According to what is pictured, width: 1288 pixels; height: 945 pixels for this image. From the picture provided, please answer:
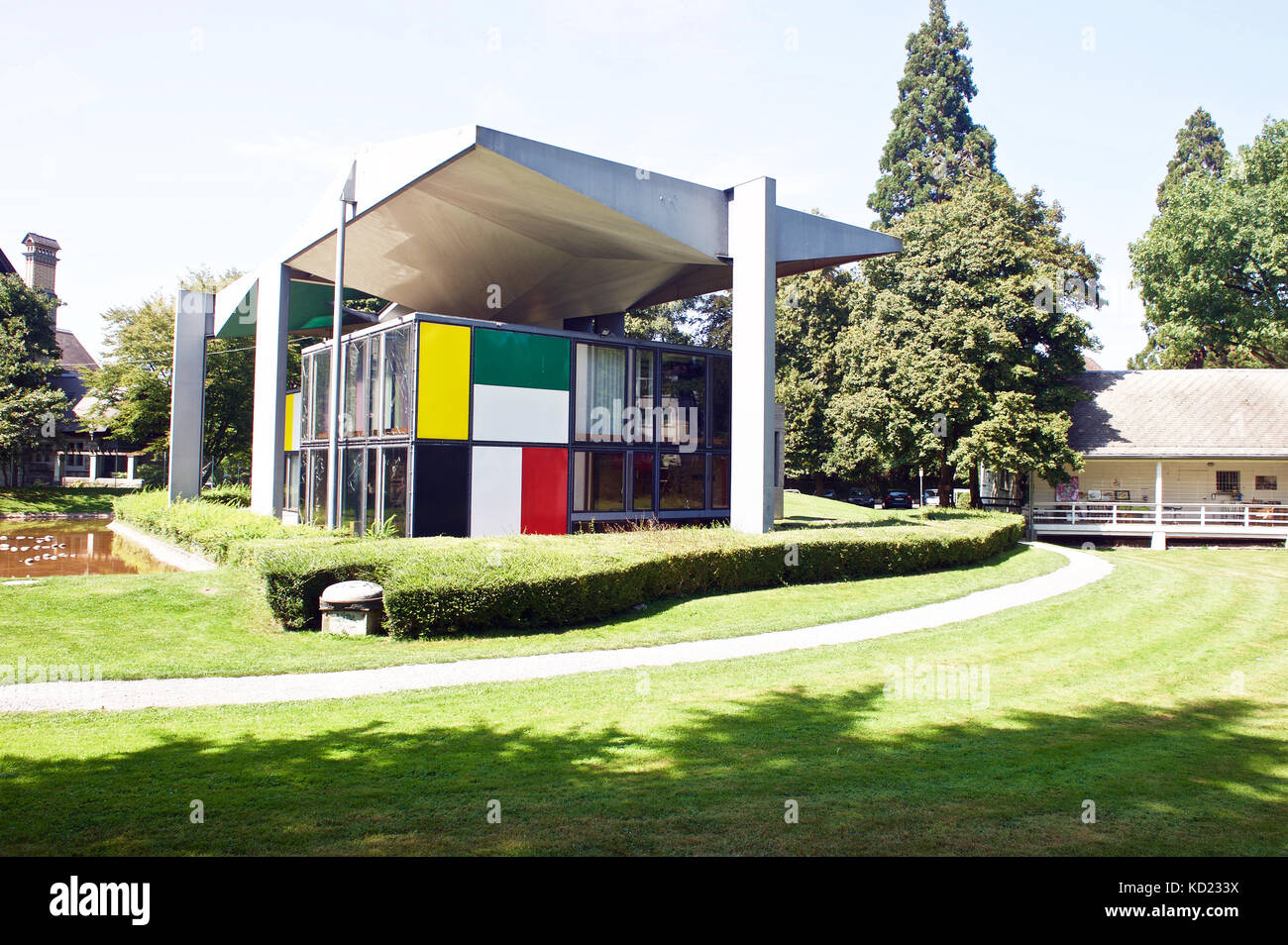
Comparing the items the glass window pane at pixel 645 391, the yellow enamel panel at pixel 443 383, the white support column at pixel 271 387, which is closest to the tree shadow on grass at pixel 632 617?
the glass window pane at pixel 645 391

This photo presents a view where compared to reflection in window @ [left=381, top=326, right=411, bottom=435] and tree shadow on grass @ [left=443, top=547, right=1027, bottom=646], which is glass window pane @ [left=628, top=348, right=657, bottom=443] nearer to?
reflection in window @ [left=381, top=326, right=411, bottom=435]

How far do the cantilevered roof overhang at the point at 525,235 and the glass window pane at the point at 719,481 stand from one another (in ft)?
15.8

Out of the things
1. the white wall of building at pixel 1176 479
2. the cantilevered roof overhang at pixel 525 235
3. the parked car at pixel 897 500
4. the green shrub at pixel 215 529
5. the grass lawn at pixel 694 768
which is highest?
the cantilevered roof overhang at pixel 525 235

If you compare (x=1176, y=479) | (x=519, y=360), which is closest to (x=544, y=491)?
(x=519, y=360)

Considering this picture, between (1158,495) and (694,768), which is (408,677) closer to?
(694,768)

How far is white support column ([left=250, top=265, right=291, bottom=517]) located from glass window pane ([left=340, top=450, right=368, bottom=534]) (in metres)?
4.98

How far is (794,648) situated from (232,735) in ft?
22.1

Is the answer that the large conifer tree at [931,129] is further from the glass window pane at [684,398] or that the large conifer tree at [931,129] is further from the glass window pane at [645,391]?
the glass window pane at [645,391]

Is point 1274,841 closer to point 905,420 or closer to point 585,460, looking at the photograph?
point 585,460

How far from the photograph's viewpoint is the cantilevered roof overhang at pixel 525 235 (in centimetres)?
1633

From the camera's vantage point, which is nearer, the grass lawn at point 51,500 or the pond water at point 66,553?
the pond water at point 66,553

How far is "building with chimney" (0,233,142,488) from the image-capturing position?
49.9 metres

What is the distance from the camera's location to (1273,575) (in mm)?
20234

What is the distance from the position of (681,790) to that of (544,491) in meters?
14.3
